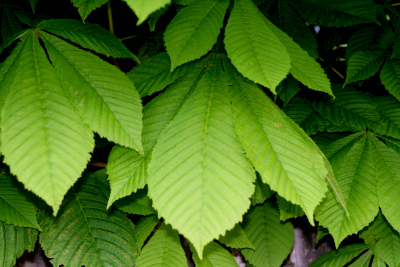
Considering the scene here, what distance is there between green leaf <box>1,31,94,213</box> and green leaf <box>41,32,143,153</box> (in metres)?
0.03

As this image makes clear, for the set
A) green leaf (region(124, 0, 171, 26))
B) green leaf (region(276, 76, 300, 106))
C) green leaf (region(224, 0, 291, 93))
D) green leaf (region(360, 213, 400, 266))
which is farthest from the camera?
green leaf (region(360, 213, 400, 266))

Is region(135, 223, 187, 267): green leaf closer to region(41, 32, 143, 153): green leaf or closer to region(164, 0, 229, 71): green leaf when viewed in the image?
region(41, 32, 143, 153): green leaf

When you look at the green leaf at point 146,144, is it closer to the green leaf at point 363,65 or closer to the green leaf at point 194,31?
the green leaf at point 194,31

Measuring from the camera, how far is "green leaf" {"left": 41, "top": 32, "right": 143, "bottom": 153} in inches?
26.0

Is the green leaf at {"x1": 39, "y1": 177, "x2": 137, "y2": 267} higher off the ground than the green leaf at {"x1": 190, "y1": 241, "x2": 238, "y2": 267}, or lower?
higher

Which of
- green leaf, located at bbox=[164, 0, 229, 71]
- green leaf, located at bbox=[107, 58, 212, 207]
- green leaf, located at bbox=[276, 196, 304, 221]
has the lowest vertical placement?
green leaf, located at bbox=[276, 196, 304, 221]

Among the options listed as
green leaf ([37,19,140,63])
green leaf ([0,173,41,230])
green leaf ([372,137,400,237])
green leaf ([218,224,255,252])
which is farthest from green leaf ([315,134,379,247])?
green leaf ([0,173,41,230])

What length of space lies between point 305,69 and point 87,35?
552mm

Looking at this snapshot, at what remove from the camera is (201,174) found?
59 centimetres

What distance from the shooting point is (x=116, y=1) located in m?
1.28

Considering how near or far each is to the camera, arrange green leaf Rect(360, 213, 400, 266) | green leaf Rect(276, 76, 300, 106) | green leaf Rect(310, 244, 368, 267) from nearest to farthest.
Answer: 1. green leaf Rect(276, 76, 300, 106)
2. green leaf Rect(360, 213, 400, 266)
3. green leaf Rect(310, 244, 368, 267)

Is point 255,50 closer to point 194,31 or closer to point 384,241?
point 194,31

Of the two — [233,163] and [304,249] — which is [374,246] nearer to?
[304,249]

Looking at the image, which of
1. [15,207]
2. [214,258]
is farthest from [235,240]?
[15,207]
